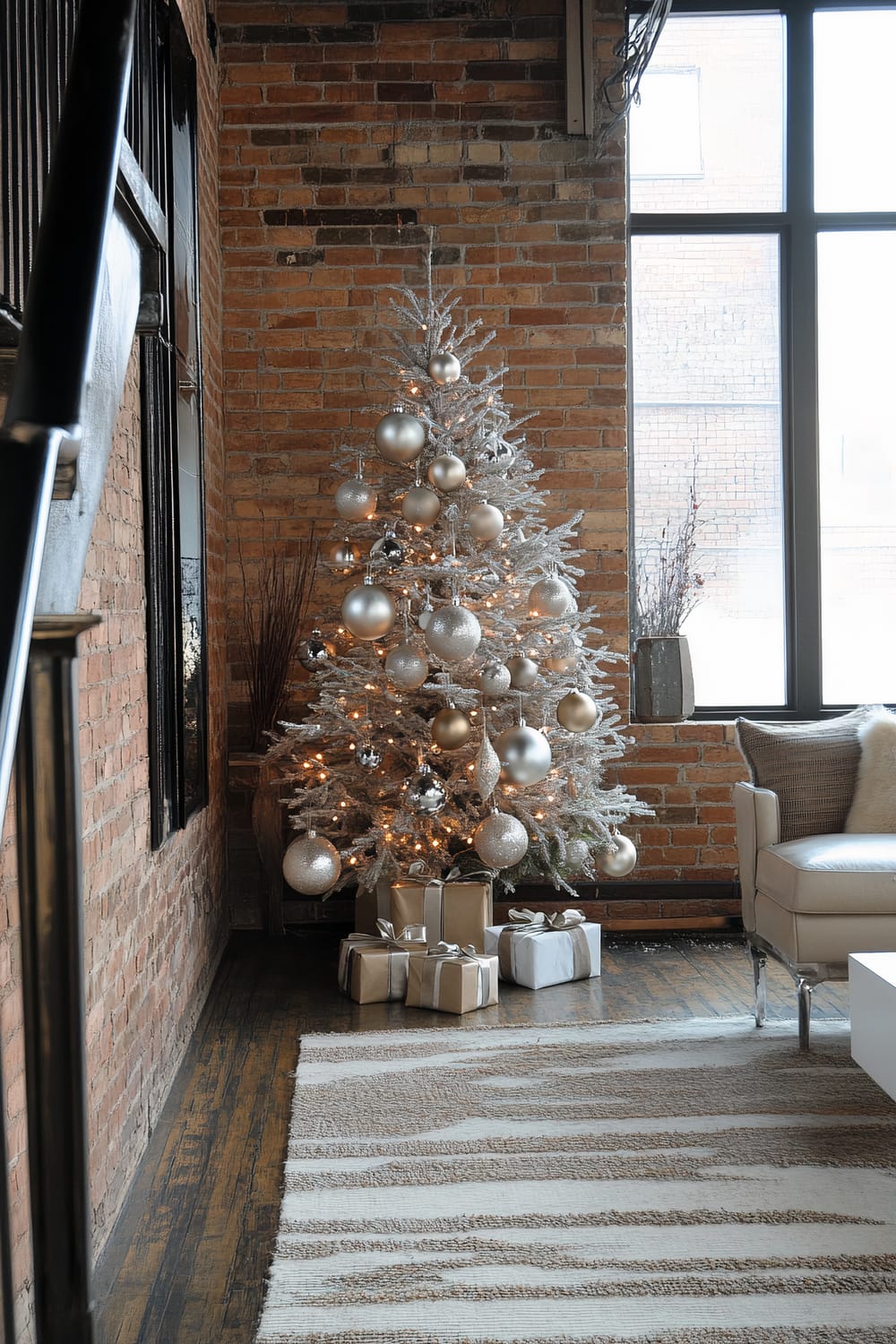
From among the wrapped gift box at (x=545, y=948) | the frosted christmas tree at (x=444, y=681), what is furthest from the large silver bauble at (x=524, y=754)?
the wrapped gift box at (x=545, y=948)

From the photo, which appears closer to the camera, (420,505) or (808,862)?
(808,862)

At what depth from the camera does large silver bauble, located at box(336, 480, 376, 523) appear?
151 inches

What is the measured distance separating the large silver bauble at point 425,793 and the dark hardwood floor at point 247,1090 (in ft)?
1.95

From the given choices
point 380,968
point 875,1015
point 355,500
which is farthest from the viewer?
point 355,500

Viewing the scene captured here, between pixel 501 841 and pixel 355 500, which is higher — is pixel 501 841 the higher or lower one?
the lower one

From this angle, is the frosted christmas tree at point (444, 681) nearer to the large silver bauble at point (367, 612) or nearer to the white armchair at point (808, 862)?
the large silver bauble at point (367, 612)

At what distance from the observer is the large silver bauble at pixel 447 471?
12.2 feet

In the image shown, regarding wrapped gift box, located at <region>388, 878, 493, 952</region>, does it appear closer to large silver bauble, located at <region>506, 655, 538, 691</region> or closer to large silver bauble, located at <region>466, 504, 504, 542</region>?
large silver bauble, located at <region>506, 655, 538, 691</region>

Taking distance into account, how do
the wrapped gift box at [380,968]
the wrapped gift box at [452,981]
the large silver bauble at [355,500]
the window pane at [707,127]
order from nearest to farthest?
the wrapped gift box at [452,981] < the wrapped gift box at [380,968] < the large silver bauble at [355,500] < the window pane at [707,127]

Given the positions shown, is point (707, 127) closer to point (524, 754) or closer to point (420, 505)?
point (420, 505)

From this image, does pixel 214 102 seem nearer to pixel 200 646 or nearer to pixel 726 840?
pixel 200 646

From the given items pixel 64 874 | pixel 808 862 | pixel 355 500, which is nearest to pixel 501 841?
pixel 808 862

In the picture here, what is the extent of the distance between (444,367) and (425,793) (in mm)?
1397

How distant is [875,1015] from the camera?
2.45m
